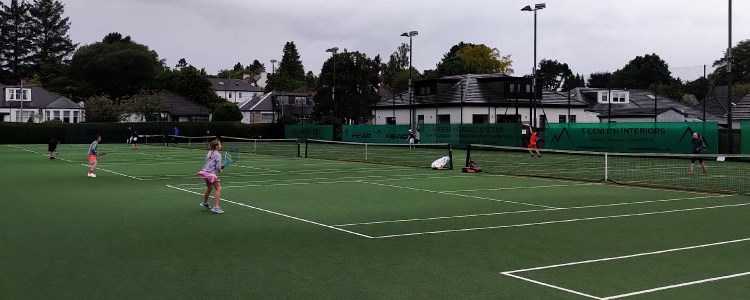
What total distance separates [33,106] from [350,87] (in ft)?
122

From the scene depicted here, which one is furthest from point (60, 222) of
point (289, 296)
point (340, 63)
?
point (340, 63)

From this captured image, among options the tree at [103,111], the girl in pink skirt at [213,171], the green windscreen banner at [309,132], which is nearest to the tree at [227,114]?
the tree at [103,111]

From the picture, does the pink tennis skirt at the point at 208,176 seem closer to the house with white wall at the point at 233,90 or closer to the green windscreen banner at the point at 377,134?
the green windscreen banner at the point at 377,134

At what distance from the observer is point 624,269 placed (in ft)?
28.6

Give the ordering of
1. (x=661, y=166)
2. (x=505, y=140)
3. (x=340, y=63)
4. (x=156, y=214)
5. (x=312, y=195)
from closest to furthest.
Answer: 1. (x=156, y=214)
2. (x=312, y=195)
3. (x=661, y=166)
4. (x=505, y=140)
5. (x=340, y=63)

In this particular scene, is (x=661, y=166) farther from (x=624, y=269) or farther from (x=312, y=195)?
(x=624, y=269)

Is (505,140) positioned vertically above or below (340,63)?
below

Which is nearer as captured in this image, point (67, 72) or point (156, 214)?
point (156, 214)

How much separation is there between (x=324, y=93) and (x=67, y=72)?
162 ft

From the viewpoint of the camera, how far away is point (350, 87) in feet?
236

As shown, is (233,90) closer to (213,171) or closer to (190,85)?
(190,85)

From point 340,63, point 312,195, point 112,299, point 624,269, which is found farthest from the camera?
point 340,63

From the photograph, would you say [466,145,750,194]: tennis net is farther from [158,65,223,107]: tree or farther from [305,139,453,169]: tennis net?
[158,65,223,107]: tree

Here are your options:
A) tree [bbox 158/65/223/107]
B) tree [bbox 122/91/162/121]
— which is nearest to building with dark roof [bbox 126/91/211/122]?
tree [bbox 158/65/223/107]
